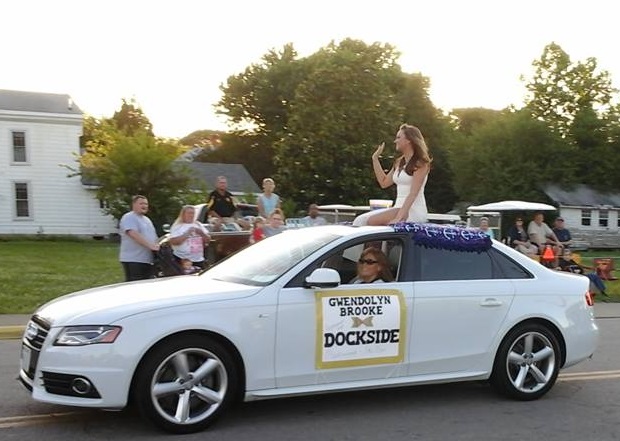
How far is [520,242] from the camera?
649 inches

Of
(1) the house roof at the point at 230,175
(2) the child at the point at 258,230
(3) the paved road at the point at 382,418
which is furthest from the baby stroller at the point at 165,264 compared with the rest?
(1) the house roof at the point at 230,175

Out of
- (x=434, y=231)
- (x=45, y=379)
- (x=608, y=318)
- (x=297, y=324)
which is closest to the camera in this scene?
(x=45, y=379)

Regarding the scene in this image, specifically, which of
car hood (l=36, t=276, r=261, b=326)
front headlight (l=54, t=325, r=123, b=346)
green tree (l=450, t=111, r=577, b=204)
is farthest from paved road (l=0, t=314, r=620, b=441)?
green tree (l=450, t=111, r=577, b=204)

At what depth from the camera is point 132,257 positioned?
9531mm

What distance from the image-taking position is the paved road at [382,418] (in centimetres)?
478

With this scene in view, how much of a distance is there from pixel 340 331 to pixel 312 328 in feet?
0.75

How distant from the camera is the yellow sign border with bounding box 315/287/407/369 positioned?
5059mm

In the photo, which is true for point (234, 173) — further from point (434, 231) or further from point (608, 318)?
point (434, 231)

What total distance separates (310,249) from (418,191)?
4.91 ft

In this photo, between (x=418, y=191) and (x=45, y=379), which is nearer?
(x=45, y=379)

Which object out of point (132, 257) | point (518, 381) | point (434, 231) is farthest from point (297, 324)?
point (132, 257)

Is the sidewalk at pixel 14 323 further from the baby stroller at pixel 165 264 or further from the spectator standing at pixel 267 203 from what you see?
the spectator standing at pixel 267 203

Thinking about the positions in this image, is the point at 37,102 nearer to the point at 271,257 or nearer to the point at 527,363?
the point at 271,257

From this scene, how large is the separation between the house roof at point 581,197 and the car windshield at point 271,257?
3694 centimetres
